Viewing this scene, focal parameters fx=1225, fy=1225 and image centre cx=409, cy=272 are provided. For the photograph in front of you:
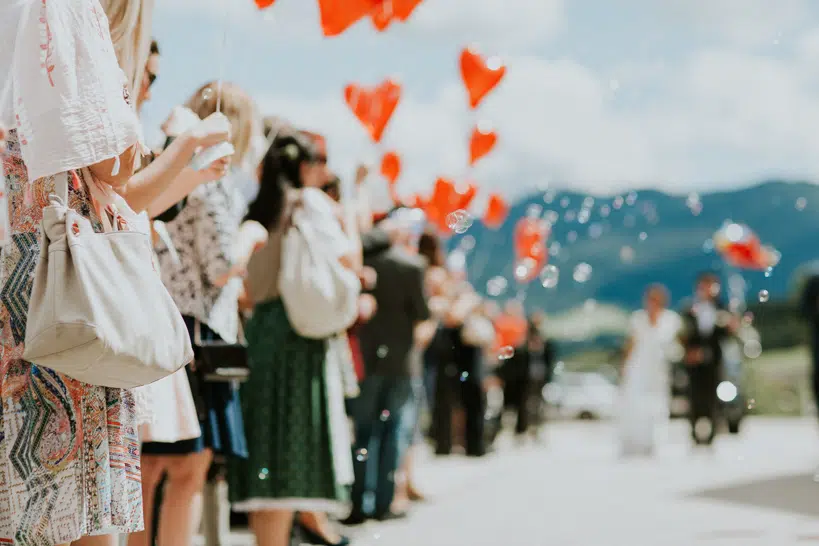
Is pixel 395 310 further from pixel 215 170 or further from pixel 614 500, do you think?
pixel 215 170

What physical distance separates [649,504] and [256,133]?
189 inches

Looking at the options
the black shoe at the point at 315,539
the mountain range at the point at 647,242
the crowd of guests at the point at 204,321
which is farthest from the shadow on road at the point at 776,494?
the black shoe at the point at 315,539

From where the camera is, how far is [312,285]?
16.0 feet

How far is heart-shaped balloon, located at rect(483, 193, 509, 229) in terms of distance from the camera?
53.2 feet

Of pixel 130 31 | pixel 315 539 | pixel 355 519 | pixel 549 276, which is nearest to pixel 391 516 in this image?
pixel 355 519

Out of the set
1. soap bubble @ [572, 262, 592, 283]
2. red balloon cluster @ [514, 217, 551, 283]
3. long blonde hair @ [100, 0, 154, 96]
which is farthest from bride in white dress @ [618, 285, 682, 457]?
long blonde hair @ [100, 0, 154, 96]

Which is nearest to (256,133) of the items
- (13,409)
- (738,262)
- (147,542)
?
(147,542)

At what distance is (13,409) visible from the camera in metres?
2.42

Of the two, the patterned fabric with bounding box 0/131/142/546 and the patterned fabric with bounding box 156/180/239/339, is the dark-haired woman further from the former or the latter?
the patterned fabric with bounding box 0/131/142/546

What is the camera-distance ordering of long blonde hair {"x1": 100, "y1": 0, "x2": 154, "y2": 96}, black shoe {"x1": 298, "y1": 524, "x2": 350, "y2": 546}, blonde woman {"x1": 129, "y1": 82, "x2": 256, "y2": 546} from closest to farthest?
long blonde hair {"x1": 100, "y1": 0, "x2": 154, "y2": 96} < blonde woman {"x1": 129, "y1": 82, "x2": 256, "y2": 546} < black shoe {"x1": 298, "y1": 524, "x2": 350, "y2": 546}

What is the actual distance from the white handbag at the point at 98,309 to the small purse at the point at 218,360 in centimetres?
157

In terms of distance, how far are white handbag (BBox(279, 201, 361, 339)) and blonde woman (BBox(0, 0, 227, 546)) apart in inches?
93.5

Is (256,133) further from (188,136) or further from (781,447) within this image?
(781,447)

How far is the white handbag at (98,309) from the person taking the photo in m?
2.26
